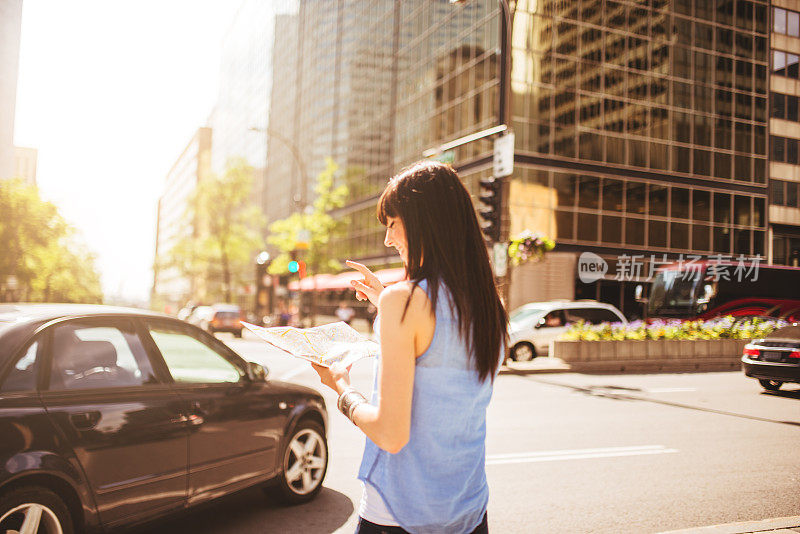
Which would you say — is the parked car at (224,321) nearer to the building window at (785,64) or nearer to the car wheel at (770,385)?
the car wheel at (770,385)

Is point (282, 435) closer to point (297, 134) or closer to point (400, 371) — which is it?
point (400, 371)

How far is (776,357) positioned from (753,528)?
8.21 meters

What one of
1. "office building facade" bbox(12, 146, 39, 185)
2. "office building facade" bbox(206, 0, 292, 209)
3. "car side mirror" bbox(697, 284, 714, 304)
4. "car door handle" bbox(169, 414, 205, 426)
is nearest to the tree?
"office building facade" bbox(206, 0, 292, 209)

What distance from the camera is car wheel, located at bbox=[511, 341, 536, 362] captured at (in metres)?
16.5

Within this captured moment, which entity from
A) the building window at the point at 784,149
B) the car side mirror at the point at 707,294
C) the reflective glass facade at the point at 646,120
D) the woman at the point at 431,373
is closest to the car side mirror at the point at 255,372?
the woman at the point at 431,373

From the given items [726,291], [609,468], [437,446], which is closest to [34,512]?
[437,446]

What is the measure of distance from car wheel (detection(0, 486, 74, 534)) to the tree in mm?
48972

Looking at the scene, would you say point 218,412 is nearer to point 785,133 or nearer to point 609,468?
point 609,468

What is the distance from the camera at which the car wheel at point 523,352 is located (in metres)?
16.5

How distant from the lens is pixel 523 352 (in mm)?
16750

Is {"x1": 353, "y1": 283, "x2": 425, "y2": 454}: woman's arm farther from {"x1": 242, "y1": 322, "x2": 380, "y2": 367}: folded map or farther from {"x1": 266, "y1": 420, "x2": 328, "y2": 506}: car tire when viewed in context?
{"x1": 266, "y1": 420, "x2": 328, "y2": 506}: car tire

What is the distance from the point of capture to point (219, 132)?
98.5 meters

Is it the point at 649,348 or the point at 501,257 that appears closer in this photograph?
the point at 501,257

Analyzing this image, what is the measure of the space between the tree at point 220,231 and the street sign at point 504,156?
39.9 m
